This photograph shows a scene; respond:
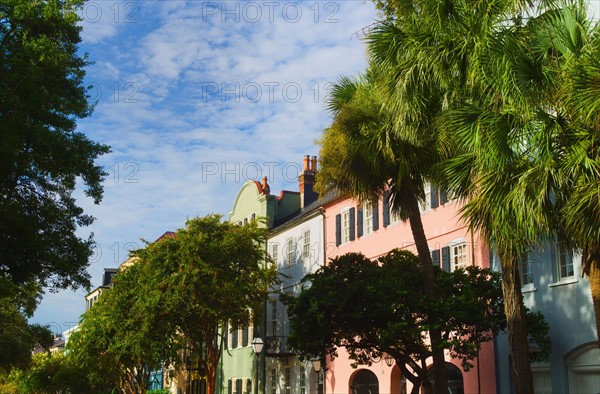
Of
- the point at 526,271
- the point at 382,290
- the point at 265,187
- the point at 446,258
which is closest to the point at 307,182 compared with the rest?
the point at 265,187

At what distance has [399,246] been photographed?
92.1 feet

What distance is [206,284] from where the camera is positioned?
3247 cm

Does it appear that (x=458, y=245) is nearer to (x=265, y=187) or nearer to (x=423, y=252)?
(x=423, y=252)

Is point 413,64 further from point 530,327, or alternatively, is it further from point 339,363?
point 339,363

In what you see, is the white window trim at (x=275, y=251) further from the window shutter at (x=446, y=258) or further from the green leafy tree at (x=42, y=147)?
the green leafy tree at (x=42, y=147)

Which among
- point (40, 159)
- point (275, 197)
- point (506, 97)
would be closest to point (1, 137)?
point (40, 159)

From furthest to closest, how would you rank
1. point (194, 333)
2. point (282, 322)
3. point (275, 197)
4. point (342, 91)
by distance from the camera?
point (275, 197)
point (282, 322)
point (194, 333)
point (342, 91)

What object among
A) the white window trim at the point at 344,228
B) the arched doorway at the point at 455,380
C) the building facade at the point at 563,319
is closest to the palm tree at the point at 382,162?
the building facade at the point at 563,319

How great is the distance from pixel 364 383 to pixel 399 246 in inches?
230

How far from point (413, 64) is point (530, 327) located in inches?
316

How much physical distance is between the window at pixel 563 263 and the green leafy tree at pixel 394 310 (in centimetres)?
164

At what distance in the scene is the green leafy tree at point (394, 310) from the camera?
59.3ft

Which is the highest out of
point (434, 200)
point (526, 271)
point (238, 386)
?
point (434, 200)

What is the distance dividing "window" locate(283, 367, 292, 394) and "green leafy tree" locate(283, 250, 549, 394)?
16915 mm
